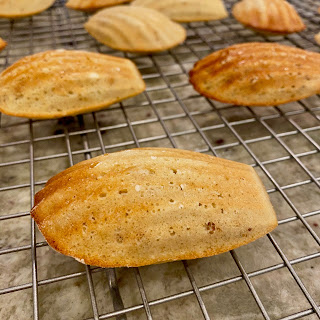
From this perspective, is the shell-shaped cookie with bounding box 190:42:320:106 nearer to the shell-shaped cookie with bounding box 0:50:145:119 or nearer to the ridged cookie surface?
the shell-shaped cookie with bounding box 0:50:145:119

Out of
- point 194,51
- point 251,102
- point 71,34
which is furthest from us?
point 71,34

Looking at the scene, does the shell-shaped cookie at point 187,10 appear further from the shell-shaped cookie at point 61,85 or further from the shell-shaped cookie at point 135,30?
the shell-shaped cookie at point 61,85

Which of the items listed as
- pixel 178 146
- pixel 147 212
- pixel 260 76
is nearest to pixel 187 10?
pixel 260 76

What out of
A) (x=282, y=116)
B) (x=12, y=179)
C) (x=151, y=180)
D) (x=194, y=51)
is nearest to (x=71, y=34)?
(x=194, y=51)

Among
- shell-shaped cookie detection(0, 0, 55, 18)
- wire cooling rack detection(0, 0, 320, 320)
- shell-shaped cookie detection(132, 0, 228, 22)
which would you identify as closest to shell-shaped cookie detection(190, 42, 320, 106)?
wire cooling rack detection(0, 0, 320, 320)

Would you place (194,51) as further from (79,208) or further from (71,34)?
(79,208)

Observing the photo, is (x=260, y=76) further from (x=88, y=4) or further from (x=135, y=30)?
(x=88, y=4)

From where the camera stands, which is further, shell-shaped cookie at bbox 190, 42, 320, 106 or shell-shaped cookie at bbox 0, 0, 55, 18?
shell-shaped cookie at bbox 0, 0, 55, 18
